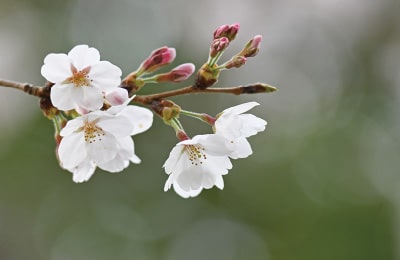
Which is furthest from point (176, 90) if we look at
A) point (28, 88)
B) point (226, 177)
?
point (226, 177)

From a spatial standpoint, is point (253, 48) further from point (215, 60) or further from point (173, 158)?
point (173, 158)

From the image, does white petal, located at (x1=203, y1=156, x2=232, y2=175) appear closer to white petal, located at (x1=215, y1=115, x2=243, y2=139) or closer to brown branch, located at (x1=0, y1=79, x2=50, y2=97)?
white petal, located at (x1=215, y1=115, x2=243, y2=139)

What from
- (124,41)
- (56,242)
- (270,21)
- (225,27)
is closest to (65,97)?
(225,27)

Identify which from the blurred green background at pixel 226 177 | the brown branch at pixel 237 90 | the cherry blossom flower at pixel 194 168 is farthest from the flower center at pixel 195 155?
the blurred green background at pixel 226 177

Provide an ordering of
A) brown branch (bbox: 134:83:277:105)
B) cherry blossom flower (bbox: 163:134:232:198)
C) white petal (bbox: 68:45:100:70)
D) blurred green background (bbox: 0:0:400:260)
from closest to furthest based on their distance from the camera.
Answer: brown branch (bbox: 134:83:277:105)
white petal (bbox: 68:45:100:70)
cherry blossom flower (bbox: 163:134:232:198)
blurred green background (bbox: 0:0:400:260)

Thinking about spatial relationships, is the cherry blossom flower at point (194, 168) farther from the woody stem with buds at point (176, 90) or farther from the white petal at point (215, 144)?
the woody stem with buds at point (176, 90)

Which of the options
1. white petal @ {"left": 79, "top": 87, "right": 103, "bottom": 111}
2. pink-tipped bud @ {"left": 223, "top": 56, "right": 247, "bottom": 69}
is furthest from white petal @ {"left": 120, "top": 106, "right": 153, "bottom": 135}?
pink-tipped bud @ {"left": 223, "top": 56, "right": 247, "bottom": 69}
